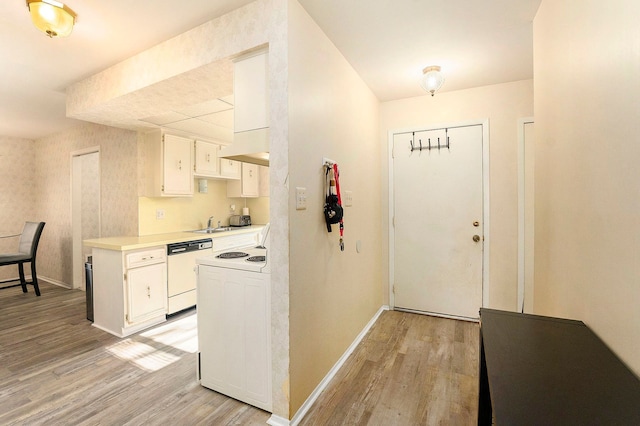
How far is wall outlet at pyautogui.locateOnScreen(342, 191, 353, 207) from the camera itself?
2.38 metres

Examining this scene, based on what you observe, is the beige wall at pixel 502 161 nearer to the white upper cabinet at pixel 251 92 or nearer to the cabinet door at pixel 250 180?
the white upper cabinet at pixel 251 92

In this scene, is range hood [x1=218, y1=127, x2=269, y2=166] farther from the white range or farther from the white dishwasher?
the white dishwasher

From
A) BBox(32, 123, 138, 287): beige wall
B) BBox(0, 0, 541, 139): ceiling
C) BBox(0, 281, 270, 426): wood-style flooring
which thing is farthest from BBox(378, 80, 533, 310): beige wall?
BBox(32, 123, 138, 287): beige wall

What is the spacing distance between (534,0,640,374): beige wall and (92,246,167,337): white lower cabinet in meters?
3.39

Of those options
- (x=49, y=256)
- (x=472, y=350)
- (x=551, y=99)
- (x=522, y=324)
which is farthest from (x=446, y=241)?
(x=49, y=256)

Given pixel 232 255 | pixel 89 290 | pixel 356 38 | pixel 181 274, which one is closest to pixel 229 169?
pixel 181 274

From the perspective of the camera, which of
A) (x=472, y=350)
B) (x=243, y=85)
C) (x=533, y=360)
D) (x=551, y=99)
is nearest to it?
(x=533, y=360)

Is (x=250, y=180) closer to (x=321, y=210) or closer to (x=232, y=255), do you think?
(x=232, y=255)

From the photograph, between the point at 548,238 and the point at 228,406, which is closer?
the point at 548,238

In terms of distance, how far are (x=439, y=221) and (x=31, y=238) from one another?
18.4 ft

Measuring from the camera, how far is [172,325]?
3107 millimetres

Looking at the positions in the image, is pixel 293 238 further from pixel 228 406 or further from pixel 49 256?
pixel 49 256

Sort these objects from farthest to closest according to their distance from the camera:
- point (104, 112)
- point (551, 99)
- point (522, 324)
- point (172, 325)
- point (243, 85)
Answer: point (172, 325)
point (104, 112)
point (243, 85)
point (551, 99)
point (522, 324)

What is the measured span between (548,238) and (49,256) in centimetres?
669
